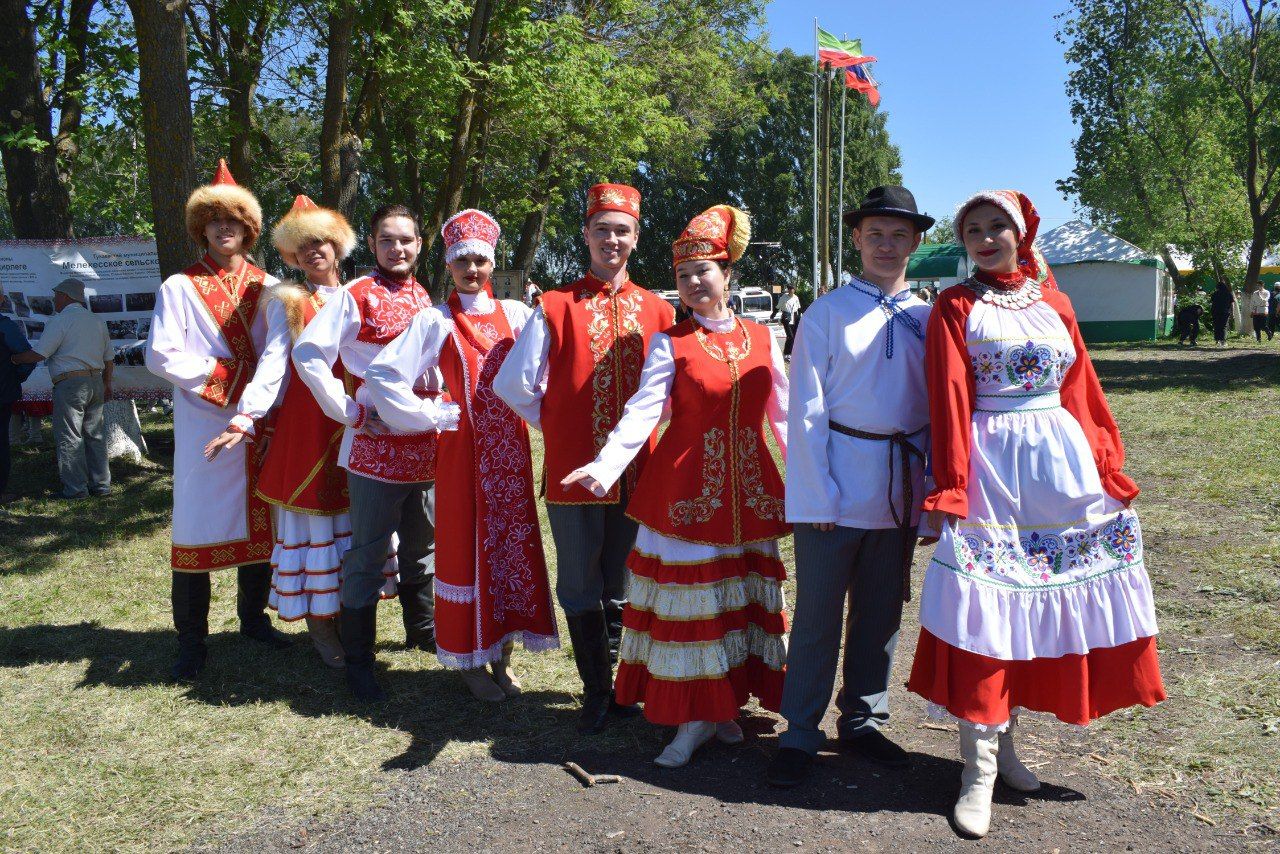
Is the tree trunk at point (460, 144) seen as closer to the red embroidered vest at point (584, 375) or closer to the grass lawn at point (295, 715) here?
the grass lawn at point (295, 715)

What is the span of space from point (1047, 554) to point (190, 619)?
3761mm

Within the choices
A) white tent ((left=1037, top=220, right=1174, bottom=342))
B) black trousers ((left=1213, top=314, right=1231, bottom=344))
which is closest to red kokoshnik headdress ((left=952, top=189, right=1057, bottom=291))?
black trousers ((left=1213, top=314, right=1231, bottom=344))

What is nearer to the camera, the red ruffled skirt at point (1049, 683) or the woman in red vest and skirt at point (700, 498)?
the red ruffled skirt at point (1049, 683)

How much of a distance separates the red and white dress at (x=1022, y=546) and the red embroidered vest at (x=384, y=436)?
2.23 metres

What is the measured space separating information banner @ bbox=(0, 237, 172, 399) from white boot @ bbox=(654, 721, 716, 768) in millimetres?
8362

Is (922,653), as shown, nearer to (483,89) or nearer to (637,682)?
(637,682)

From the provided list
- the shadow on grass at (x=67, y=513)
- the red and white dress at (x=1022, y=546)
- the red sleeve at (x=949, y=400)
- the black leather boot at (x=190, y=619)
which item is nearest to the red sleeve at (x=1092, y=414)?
the red and white dress at (x=1022, y=546)

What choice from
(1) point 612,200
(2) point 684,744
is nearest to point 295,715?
(2) point 684,744

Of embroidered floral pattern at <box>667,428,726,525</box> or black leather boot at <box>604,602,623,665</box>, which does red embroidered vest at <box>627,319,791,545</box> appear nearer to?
embroidered floral pattern at <box>667,428,726,525</box>

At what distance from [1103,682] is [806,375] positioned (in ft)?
4.45

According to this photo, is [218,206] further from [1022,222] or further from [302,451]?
[1022,222]

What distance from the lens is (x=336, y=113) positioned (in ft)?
31.0

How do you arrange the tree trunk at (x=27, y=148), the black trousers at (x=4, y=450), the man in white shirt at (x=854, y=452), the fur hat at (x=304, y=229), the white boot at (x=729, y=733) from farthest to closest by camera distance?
1. the tree trunk at (x=27, y=148)
2. the black trousers at (x=4, y=450)
3. the fur hat at (x=304, y=229)
4. the white boot at (x=729, y=733)
5. the man in white shirt at (x=854, y=452)

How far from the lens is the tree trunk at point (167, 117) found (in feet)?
23.4
